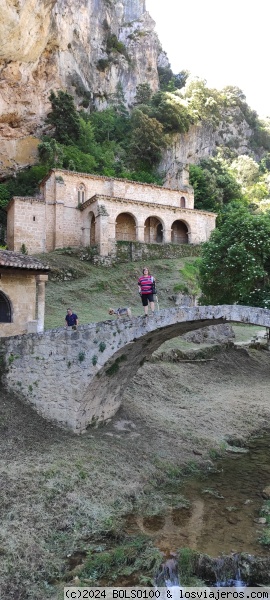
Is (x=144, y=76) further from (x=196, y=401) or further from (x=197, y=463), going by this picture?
(x=197, y=463)

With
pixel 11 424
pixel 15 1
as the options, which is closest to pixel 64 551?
pixel 11 424

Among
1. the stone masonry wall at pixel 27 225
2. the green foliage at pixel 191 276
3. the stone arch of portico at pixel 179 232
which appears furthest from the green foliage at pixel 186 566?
the stone arch of portico at pixel 179 232

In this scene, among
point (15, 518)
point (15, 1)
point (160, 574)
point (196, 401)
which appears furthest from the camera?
point (15, 1)

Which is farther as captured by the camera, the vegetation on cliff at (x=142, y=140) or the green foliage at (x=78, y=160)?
the green foliage at (x=78, y=160)

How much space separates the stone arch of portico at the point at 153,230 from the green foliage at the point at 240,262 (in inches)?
871

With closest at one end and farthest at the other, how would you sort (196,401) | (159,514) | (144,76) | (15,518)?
(15,518)
(159,514)
(196,401)
(144,76)

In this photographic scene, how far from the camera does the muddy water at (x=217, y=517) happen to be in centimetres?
805

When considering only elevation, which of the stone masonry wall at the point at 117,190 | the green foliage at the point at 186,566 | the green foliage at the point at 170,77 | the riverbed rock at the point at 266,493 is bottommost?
the green foliage at the point at 186,566

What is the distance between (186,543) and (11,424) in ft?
18.7

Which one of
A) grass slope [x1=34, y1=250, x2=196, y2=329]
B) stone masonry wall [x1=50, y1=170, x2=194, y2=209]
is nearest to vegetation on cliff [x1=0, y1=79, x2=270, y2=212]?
stone masonry wall [x1=50, y1=170, x2=194, y2=209]

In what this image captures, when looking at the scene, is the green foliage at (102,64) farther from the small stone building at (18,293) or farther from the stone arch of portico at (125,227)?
the small stone building at (18,293)

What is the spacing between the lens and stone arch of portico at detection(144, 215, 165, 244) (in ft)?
151

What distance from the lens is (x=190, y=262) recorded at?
132 ft

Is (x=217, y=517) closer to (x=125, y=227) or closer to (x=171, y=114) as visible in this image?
(x=125, y=227)
